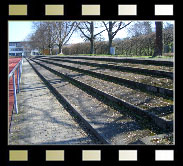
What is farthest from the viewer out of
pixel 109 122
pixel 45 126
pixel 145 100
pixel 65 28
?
pixel 65 28

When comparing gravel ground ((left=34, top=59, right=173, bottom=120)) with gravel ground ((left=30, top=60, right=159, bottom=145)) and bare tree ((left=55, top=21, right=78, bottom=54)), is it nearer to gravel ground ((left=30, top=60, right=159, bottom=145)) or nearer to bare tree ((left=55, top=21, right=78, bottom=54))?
gravel ground ((left=30, top=60, right=159, bottom=145))

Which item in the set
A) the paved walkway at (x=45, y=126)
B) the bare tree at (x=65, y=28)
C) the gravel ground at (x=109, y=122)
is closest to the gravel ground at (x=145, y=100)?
the gravel ground at (x=109, y=122)

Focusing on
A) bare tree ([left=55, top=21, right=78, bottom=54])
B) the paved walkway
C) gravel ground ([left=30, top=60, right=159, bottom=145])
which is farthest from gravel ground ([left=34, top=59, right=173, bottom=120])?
bare tree ([left=55, top=21, right=78, bottom=54])

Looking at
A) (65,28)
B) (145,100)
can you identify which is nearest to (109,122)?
(145,100)

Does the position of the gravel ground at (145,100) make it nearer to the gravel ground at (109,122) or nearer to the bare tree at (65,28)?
the gravel ground at (109,122)

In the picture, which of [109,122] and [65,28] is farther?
[65,28]

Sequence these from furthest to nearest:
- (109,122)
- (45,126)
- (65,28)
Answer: (65,28), (45,126), (109,122)

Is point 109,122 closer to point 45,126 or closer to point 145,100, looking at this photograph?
point 145,100

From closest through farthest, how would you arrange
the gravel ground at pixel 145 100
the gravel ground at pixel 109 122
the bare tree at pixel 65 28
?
the gravel ground at pixel 109 122, the gravel ground at pixel 145 100, the bare tree at pixel 65 28

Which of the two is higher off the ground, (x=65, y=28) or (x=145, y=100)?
(x=65, y=28)

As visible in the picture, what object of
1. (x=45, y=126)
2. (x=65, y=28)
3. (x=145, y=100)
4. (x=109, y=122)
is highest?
(x=65, y=28)
